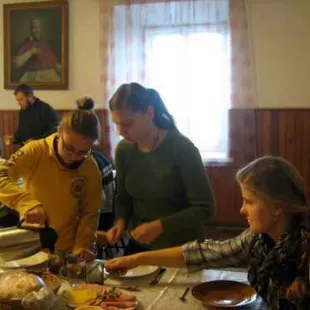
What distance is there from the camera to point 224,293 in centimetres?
147

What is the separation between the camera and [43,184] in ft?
6.23

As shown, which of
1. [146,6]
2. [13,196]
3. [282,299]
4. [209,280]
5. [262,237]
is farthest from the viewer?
[146,6]

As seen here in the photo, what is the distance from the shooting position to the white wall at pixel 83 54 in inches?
210

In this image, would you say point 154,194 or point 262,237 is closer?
point 262,237

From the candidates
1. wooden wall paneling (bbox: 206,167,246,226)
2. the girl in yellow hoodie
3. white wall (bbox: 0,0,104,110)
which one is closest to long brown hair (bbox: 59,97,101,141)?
the girl in yellow hoodie

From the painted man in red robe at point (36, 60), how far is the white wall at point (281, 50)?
2.28 meters

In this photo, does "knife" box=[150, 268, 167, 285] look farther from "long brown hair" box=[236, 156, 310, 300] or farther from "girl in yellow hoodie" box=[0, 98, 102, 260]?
"long brown hair" box=[236, 156, 310, 300]

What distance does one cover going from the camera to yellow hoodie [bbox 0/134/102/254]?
6.20ft

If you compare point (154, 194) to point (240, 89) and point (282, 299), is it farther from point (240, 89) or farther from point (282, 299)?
point (240, 89)

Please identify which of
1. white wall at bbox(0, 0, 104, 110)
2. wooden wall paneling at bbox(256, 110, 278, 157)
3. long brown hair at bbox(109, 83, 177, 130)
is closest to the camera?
long brown hair at bbox(109, 83, 177, 130)

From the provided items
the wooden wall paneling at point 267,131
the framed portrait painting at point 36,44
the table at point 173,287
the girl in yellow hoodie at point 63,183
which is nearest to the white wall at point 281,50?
the wooden wall paneling at point 267,131

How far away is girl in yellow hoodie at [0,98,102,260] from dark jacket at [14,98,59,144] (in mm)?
3283

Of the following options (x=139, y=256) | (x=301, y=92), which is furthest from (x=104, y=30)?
(x=139, y=256)

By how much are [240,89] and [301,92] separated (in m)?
0.59
